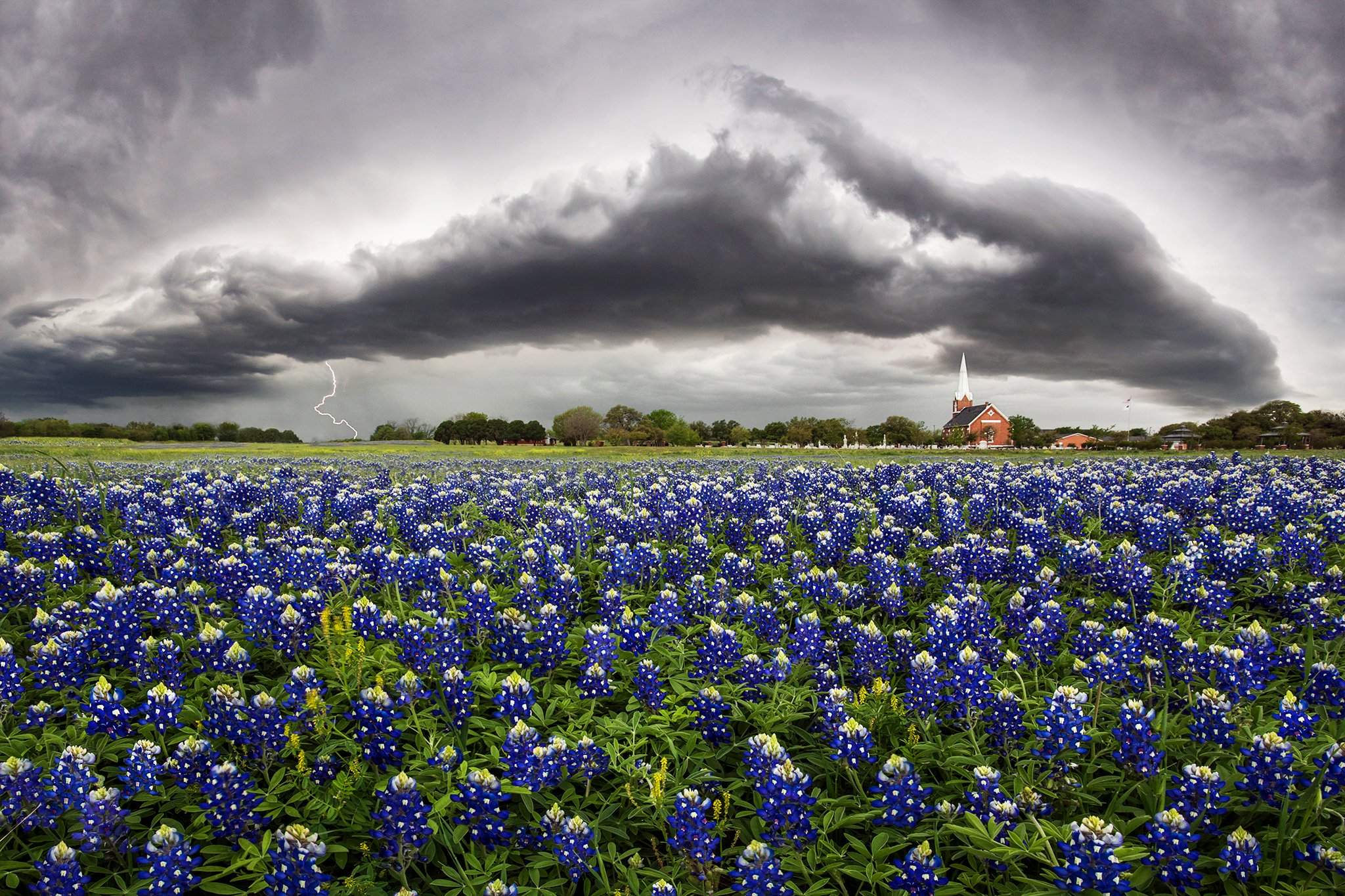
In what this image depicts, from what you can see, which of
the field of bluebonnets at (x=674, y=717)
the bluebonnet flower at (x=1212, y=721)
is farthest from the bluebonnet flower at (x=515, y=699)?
the bluebonnet flower at (x=1212, y=721)

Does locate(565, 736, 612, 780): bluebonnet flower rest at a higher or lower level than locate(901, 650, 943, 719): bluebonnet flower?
lower

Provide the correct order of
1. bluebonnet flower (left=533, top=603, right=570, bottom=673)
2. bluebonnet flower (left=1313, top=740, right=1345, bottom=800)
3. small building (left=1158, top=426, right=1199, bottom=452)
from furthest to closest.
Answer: small building (left=1158, top=426, right=1199, bottom=452)
bluebonnet flower (left=533, top=603, right=570, bottom=673)
bluebonnet flower (left=1313, top=740, right=1345, bottom=800)

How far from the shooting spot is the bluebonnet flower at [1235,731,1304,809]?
3021 mm

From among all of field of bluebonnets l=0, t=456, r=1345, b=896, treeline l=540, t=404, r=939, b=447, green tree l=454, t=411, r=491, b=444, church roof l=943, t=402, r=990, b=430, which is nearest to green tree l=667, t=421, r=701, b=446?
treeline l=540, t=404, r=939, b=447

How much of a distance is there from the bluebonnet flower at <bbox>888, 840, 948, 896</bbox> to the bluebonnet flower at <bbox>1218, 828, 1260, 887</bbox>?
1214mm

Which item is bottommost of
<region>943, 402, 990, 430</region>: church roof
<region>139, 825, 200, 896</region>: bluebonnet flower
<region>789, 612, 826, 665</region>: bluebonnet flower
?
<region>139, 825, 200, 896</region>: bluebonnet flower

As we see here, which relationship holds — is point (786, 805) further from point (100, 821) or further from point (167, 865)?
point (100, 821)

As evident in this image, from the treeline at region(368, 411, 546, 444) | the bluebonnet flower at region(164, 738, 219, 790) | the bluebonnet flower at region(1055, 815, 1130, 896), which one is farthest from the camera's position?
the treeline at region(368, 411, 546, 444)

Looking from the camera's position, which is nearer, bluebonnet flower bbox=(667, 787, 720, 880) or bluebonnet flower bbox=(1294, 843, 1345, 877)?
bluebonnet flower bbox=(1294, 843, 1345, 877)

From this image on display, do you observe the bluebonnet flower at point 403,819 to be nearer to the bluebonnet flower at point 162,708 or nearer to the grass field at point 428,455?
the bluebonnet flower at point 162,708

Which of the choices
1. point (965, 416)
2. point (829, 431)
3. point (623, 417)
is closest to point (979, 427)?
point (965, 416)

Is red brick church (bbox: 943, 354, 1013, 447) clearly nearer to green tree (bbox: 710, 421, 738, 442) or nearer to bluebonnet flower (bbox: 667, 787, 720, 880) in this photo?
green tree (bbox: 710, 421, 738, 442)

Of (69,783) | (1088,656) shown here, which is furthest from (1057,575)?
(69,783)

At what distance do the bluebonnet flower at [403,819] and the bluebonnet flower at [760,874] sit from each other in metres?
1.42
